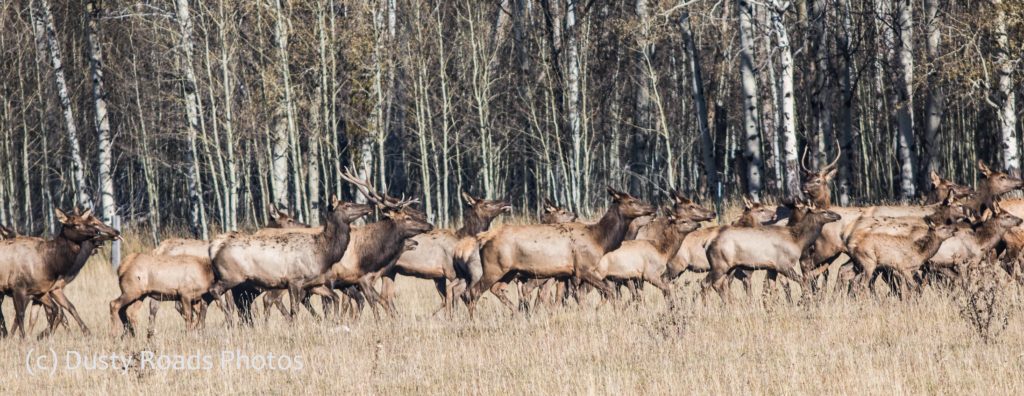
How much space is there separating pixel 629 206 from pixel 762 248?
1638 mm

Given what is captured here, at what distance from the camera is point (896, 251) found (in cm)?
1427

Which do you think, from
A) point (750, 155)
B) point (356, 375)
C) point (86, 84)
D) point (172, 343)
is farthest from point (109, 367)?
point (86, 84)

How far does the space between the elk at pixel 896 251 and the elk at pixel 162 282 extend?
7.30 meters

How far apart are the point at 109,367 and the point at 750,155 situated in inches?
608

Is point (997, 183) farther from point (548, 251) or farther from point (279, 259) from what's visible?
point (279, 259)

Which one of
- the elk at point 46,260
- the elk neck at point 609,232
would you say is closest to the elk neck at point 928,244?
the elk neck at point 609,232

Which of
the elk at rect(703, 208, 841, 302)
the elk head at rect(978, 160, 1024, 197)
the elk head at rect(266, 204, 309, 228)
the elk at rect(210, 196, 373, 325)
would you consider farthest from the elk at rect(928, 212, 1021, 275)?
the elk head at rect(266, 204, 309, 228)

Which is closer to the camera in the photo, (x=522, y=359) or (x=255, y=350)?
(x=522, y=359)

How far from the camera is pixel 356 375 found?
10484mm

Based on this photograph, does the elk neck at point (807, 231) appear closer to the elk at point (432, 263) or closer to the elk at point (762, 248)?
the elk at point (762, 248)

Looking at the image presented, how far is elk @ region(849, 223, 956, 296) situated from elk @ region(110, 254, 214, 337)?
7296 mm

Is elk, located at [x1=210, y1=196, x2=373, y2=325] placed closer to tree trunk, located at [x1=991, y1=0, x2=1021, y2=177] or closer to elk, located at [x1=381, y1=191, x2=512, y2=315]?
elk, located at [x1=381, y1=191, x2=512, y2=315]

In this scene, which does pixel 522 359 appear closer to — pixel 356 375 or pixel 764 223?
pixel 356 375

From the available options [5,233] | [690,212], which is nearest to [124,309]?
[5,233]
